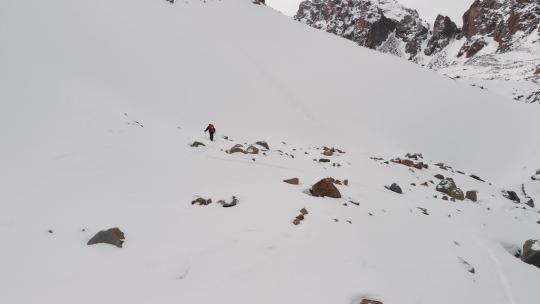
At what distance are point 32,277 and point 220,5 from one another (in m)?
37.7

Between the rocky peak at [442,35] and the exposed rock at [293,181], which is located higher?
the rocky peak at [442,35]

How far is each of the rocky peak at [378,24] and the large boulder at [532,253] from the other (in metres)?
136

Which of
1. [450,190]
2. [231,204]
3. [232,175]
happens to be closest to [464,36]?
[450,190]

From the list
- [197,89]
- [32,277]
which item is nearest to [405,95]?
[197,89]

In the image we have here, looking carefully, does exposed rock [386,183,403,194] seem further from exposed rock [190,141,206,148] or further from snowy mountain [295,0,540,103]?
snowy mountain [295,0,540,103]

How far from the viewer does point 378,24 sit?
139250 millimetres

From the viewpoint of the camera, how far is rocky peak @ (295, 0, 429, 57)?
452 feet

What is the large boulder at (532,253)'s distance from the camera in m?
9.15

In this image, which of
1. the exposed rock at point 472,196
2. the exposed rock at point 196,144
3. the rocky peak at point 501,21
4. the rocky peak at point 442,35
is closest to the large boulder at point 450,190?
the exposed rock at point 472,196

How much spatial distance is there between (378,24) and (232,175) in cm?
14542

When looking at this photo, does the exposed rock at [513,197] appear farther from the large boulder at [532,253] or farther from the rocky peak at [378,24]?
the rocky peak at [378,24]

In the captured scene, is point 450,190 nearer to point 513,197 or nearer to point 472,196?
point 472,196

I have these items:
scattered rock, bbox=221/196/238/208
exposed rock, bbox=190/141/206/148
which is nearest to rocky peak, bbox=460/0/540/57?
exposed rock, bbox=190/141/206/148

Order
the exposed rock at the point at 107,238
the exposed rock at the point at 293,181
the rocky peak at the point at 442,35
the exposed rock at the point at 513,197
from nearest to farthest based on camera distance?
the exposed rock at the point at 107,238 < the exposed rock at the point at 293,181 < the exposed rock at the point at 513,197 < the rocky peak at the point at 442,35
